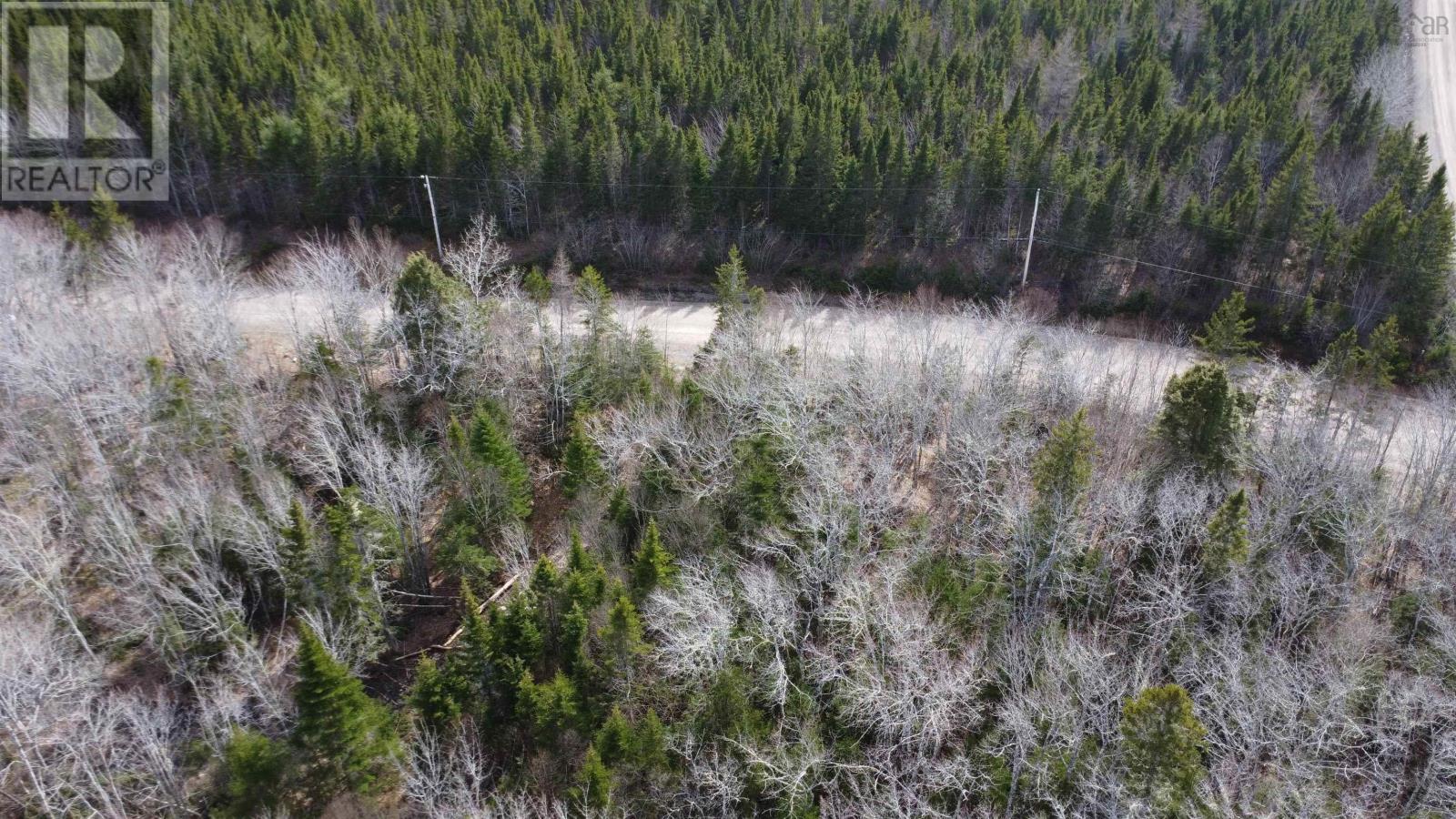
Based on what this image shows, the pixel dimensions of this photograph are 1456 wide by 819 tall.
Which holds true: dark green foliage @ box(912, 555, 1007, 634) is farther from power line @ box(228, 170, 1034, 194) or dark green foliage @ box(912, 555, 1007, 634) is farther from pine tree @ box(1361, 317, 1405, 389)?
power line @ box(228, 170, 1034, 194)

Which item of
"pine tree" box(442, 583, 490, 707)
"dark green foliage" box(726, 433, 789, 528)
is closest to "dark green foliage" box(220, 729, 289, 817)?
"pine tree" box(442, 583, 490, 707)

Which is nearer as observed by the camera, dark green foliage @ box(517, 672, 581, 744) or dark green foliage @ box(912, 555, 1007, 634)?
dark green foliage @ box(517, 672, 581, 744)

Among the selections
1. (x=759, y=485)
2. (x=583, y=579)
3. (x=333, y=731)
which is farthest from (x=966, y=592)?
(x=333, y=731)

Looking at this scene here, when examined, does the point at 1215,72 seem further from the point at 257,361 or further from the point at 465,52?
the point at 257,361

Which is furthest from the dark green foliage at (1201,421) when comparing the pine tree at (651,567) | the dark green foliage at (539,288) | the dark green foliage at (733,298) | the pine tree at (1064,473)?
the dark green foliage at (539,288)

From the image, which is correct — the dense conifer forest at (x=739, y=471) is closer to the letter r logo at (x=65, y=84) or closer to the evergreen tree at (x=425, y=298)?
the evergreen tree at (x=425, y=298)

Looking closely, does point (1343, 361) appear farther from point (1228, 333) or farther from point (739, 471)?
point (739, 471)

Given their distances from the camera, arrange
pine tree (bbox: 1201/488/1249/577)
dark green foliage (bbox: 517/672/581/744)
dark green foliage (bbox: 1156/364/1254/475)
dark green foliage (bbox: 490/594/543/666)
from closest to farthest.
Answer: dark green foliage (bbox: 517/672/581/744)
pine tree (bbox: 1201/488/1249/577)
dark green foliage (bbox: 490/594/543/666)
dark green foliage (bbox: 1156/364/1254/475)
